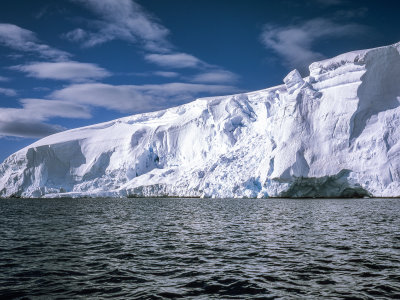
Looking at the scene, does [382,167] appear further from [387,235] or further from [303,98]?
[387,235]

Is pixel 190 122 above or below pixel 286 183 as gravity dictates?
above

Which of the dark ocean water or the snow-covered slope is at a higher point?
the snow-covered slope

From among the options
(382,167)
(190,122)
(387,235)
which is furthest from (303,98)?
(387,235)

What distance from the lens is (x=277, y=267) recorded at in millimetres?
9586

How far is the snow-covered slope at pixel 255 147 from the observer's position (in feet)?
195

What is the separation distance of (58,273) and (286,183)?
188 feet

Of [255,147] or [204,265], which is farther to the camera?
[255,147]

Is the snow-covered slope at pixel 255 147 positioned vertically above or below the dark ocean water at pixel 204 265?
above

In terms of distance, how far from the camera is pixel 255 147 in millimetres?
76188

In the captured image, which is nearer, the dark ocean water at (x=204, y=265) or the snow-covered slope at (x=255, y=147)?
the dark ocean water at (x=204, y=265)

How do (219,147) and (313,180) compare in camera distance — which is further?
(219,147)

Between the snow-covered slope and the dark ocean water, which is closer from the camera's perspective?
the dark ocean water

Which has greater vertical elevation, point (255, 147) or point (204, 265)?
point (255, 147)

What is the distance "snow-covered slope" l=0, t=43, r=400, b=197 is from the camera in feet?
195
